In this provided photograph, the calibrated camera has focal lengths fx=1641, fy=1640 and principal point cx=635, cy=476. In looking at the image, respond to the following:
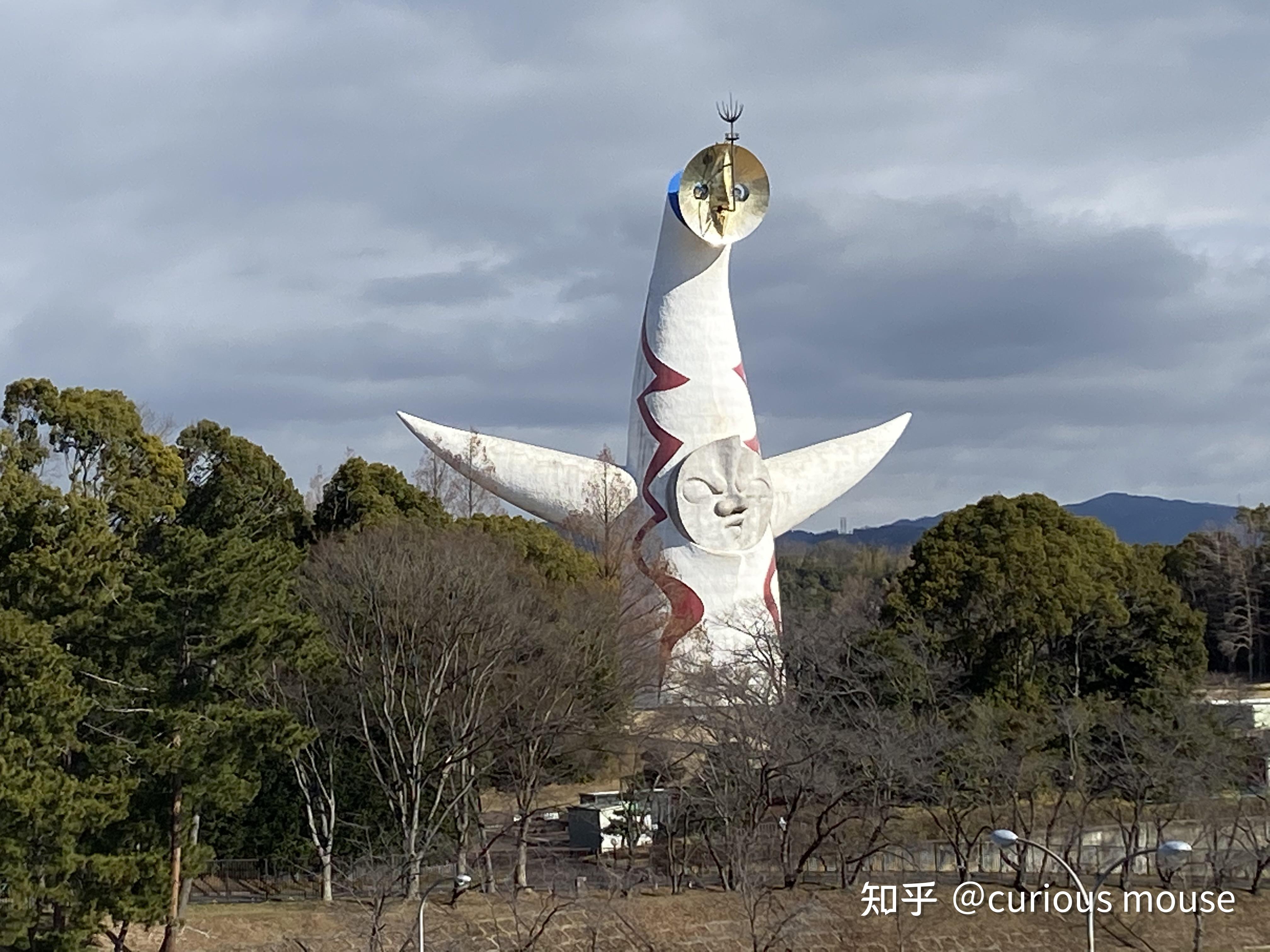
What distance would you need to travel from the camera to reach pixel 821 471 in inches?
1161

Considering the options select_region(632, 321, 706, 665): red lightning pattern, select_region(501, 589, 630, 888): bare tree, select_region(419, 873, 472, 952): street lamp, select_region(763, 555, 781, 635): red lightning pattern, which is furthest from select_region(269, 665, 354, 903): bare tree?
select_region(763, 555, 781, 635): red lightning pattern

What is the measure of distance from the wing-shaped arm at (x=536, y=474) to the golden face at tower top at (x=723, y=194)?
14.6 ft

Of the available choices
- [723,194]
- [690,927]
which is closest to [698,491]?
[723,194]

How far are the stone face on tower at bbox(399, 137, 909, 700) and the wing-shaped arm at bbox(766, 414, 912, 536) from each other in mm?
323

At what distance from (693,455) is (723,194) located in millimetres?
4360

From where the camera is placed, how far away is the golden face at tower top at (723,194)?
27250 mm

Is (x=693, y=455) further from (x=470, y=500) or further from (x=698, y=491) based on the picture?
(x=470, y=500)

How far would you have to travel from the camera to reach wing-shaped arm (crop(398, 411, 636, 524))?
1103 inches

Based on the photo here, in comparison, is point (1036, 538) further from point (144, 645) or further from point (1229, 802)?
point (144, 645)

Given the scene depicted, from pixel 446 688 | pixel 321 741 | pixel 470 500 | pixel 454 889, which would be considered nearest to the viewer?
pixel 454 889

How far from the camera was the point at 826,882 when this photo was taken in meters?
21.2

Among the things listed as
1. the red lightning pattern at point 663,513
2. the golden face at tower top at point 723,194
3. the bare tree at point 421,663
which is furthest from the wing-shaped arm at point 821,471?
the bare tree at point 421,663

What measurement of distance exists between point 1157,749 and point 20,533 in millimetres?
14578

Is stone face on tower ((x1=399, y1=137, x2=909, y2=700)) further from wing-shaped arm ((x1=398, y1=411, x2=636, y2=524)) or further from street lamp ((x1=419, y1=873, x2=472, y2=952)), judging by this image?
street lamp ((x1=419, y1=873, x2=472, y2=952))
